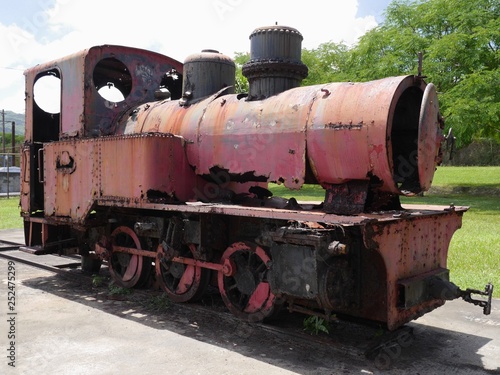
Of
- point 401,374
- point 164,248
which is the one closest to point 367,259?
point 401,374

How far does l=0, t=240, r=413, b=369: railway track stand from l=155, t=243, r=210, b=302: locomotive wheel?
0.46 ft

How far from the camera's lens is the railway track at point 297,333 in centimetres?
431

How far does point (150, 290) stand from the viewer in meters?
6.63

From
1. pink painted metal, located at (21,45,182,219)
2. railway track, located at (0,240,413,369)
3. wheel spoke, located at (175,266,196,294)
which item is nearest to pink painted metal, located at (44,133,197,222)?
pink painted metal, located at (21,45,182,219)

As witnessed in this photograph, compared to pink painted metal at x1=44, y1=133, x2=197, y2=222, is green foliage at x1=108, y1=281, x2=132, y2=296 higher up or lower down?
lower down

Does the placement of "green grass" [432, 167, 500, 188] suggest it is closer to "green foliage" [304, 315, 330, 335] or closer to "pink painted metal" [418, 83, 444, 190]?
"pink painted metal" [418, 83, 444, 190]

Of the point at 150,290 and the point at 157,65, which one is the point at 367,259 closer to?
the point at 150,290

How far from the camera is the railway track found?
431 cm

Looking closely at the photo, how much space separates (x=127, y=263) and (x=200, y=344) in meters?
2.47

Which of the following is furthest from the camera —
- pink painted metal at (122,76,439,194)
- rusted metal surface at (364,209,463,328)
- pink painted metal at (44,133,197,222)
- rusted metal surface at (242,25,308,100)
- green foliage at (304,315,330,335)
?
pink painted metal at (44,133,197,222)

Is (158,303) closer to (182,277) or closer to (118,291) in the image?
(182,277)

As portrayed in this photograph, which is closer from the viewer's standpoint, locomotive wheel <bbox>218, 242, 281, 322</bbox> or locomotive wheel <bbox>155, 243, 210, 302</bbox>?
locomotive wheel <bbox>218, 242, 281, 322</bbox>

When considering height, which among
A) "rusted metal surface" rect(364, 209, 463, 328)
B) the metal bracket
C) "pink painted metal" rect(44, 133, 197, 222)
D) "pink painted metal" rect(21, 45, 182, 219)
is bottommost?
the metal bracket

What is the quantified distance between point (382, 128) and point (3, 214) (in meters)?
16.7
